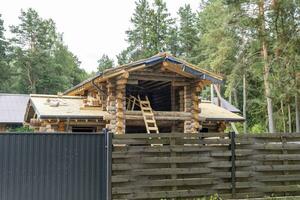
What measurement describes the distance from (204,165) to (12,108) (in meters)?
24.8

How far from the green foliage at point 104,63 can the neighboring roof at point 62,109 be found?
37.2m

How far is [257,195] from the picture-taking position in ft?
28.5

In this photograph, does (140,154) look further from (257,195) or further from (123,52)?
(123,52)

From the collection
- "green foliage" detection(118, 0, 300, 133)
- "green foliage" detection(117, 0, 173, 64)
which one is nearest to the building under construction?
"green foliage" detection(118, 0, 300, 133)

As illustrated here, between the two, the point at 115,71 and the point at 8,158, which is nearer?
the point at 8,158

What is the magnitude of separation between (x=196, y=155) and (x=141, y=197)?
1.53 m

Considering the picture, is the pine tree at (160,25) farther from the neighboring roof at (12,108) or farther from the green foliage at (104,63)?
the neighboring roof at (12,108)

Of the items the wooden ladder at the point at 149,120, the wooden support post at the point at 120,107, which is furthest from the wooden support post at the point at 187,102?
the wooden support post at the point at 120,107

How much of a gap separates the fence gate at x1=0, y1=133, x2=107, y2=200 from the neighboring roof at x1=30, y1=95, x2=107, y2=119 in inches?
286

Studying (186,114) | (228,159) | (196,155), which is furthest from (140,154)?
(186,114)

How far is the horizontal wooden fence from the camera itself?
8.00 metres

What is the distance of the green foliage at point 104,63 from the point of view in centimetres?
5712

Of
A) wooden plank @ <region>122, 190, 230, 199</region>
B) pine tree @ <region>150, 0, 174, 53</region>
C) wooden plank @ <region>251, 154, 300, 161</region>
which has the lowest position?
wooden plank @ <region>122, 190, 230, 199</region>

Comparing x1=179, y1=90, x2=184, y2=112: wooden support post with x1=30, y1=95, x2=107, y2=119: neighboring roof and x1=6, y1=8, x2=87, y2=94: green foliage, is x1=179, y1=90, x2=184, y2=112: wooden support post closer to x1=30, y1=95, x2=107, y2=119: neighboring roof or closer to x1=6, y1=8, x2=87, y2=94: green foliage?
x1=30, y1=95, x2=107, y2=119: neighboring roof
